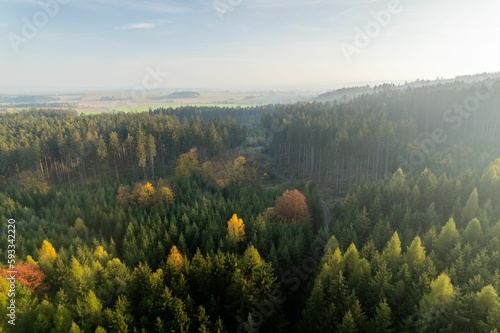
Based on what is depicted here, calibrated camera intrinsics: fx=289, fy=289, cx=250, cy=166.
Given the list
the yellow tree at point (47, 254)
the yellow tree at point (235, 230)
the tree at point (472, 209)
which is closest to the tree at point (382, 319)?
the yellow tree at point (235, 230)

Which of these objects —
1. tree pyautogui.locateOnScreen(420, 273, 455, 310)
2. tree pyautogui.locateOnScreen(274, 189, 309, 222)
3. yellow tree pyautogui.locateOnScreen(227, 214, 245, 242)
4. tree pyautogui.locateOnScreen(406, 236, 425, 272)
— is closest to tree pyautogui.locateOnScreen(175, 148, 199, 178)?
tree pyautogui.locateOnScreen(274, 189, 309, 222)

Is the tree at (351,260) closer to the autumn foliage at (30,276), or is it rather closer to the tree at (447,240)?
the tree at (447,240)

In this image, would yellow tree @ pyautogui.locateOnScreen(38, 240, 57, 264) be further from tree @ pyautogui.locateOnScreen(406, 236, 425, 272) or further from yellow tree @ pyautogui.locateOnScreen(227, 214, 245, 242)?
tree @ pyautogui.locateOnScreen(406, 236, 425, 272)

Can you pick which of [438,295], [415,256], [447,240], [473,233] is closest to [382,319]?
[438,295]

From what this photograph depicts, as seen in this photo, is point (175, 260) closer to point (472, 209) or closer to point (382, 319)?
point (382, 319)

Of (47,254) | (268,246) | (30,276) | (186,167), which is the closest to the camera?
(30,276)
